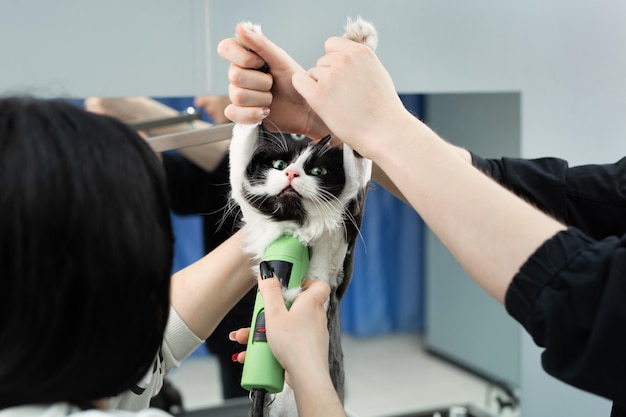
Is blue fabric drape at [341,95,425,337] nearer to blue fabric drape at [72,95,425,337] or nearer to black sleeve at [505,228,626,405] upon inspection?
blue fabric drape at [72,95,425,337]

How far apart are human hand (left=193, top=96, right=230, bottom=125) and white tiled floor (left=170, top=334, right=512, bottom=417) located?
0.89 m

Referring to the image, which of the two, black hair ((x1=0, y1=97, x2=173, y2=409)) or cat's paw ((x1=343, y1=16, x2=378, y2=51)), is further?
cat's paw ((x1=343, y1=16, x2=378, y2=51))

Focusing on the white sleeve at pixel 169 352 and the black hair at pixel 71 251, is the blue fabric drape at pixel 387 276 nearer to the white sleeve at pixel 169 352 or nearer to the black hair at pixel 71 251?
the white sleeve at pixel 169 352

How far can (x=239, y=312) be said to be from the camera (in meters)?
0.77

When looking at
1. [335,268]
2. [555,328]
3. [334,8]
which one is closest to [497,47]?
[334,8]

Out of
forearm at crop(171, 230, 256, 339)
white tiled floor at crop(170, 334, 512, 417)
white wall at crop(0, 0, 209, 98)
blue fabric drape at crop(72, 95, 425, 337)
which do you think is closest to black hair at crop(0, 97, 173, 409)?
forearm at crop(171, 230, 256, 339)

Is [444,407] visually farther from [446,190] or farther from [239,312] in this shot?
[446,190]

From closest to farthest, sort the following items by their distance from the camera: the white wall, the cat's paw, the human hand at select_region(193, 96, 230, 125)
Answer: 1. the cat's paw
2. the white wall
3. the human hand at select_region(193, 96, 230, 125)

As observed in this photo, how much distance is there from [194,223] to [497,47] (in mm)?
819

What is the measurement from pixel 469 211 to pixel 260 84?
301mm

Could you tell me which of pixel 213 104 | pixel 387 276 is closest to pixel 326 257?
pixel 213 104

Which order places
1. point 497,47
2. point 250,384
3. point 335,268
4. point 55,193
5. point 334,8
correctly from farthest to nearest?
point 497,47, point 334,8, point 335,268, point 250,384, point 55,193

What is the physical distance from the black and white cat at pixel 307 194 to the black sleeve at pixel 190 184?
487 mm

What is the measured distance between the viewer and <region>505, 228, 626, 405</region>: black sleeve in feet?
1.47
